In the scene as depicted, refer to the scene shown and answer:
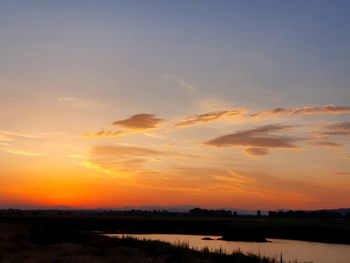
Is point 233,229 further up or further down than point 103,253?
further up

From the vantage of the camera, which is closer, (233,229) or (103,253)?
(103,253)

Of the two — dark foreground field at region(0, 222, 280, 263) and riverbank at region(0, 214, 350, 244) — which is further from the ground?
riverbank at region(0, 214, 350, 244)

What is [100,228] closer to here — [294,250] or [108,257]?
[294,250]

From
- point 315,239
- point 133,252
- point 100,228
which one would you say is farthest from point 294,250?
point 100,228

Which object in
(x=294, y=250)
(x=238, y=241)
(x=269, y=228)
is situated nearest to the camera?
(x=294, y=250)

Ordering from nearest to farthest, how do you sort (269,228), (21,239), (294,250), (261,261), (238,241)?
(261,261) → (21,239) → (294,250) → (238,241) → (269,228)

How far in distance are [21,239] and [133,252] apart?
1763 centimetres

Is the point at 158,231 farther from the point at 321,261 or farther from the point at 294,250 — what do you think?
the point at 321,261

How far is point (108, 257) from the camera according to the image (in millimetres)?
33875

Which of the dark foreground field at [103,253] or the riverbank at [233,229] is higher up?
the riverbank at [233,229]

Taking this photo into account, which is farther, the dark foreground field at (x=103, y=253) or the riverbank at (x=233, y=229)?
the riverbank at (x=233, y=229)

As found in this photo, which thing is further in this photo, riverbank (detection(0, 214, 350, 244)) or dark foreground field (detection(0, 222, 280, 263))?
riverbank (detection(0, 214, 350, 244))

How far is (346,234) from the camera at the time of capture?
277ft

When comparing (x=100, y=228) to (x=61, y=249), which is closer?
(x=61, y=249)
